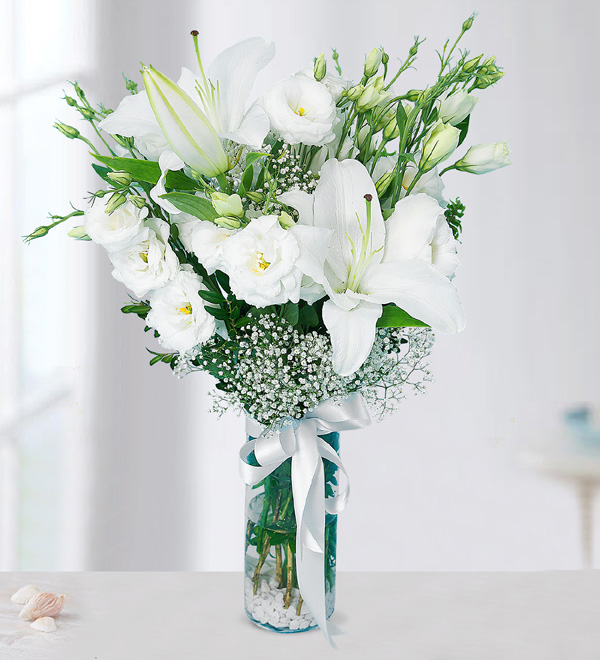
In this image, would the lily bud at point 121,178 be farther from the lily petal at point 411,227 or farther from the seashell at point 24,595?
the seashell at point 24,595

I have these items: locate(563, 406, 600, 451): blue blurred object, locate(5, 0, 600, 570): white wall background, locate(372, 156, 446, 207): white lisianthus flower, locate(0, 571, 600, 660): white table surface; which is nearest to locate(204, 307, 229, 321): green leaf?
locate(372, 156, 446, 207): white lisianthus flower

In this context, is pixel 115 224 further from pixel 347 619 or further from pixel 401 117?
pixel 347 619

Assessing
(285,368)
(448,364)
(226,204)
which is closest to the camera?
(226,204)

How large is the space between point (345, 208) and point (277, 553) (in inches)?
16.2

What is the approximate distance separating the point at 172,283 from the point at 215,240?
0.22 feet

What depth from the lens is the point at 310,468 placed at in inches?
32.6

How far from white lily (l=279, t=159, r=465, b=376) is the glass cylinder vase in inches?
8.9

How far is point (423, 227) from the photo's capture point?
0.73 metres

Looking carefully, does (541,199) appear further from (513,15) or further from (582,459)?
(582,459)

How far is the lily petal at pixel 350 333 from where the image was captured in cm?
69

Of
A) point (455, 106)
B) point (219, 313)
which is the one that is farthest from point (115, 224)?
point (455, 106)

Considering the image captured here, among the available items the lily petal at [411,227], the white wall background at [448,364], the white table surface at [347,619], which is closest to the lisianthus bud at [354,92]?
the lily petal at [411,227]

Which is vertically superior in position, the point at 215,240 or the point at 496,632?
the point at 215,240

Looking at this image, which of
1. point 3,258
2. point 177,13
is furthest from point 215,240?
point 177,13
